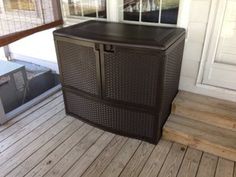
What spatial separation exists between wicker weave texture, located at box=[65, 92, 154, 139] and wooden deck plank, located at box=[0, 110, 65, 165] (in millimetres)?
242

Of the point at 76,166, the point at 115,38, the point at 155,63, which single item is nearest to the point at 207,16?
the point at 155,63

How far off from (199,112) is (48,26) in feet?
6.09

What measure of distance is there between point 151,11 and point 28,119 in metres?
1.68

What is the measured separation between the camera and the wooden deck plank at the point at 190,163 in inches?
68.4

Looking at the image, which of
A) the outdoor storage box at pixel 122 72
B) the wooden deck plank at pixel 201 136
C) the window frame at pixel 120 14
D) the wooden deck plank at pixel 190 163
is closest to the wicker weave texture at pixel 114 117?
the outdoor storage box at pixel 122 72

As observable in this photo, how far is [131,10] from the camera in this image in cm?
232

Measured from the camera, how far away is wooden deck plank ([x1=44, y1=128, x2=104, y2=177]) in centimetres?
177

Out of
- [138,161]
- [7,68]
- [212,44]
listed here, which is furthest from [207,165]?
[7,68]

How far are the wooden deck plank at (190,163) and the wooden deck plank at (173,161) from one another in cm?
3

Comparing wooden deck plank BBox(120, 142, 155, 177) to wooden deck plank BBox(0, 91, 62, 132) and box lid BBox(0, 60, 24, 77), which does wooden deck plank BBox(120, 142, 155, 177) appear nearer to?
wooden deck plank BBox(0, 91, 62, 132)

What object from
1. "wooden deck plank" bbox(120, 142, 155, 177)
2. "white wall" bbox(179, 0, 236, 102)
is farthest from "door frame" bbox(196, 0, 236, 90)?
"wooden deck plank" bbox(120, 142, 155, 177)

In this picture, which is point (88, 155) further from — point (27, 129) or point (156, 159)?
point (27, 129)

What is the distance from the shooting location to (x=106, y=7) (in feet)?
7.80

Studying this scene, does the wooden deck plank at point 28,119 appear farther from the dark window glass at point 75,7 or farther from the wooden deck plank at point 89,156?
the dark window glass at point 75,7
